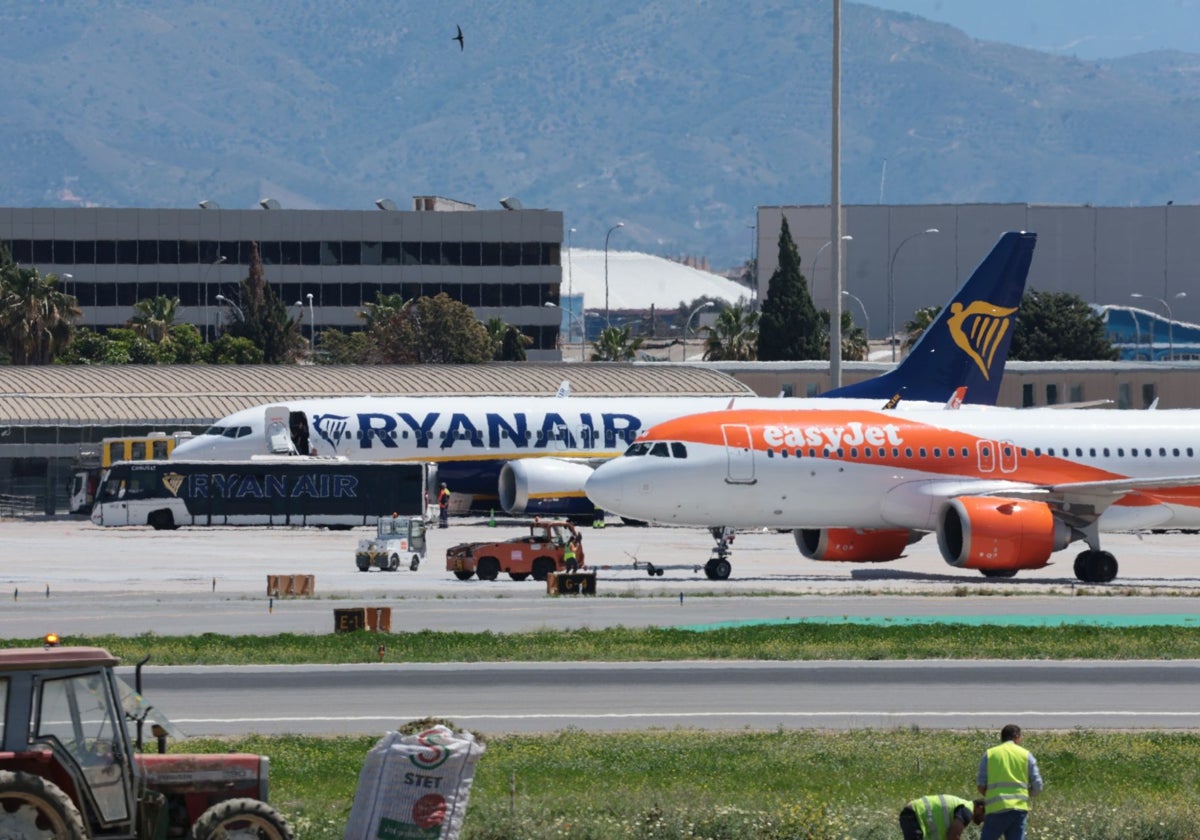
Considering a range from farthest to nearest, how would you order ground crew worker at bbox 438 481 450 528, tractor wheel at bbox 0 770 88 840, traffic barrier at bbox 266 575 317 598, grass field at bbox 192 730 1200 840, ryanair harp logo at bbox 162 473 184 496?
ground crew worker at bbox 438 481 450 528 → ryanair harp logo at bbox 162 473 184 496 → traffic barrier at bbox 266 575 317 598 → grass field at bbox 192 730 1200 840 → tractor wheel at bbox 0 770 88 840

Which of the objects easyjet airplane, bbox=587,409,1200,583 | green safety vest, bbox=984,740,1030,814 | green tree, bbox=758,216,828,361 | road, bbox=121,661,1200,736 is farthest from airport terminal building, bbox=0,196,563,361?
green safety vest, bbox=984,740,1030,814

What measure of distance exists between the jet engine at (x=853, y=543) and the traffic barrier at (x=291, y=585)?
15077mm

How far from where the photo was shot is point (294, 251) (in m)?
171

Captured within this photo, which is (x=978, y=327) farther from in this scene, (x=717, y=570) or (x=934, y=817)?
(x=934, y=817)

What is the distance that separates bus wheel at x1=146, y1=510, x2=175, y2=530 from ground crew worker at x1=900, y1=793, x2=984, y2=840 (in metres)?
58.8

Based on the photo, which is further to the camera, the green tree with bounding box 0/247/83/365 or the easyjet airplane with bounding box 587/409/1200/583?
the green tree with bounding box 0/247/83/365

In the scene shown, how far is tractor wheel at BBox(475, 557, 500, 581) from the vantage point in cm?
5144

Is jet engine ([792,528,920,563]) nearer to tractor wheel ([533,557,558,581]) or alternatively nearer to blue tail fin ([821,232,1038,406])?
tractor wheel ([533,557,558,581])

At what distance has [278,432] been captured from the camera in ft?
244

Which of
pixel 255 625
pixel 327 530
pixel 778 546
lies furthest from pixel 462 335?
pixel 255 625

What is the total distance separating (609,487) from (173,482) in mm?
27777

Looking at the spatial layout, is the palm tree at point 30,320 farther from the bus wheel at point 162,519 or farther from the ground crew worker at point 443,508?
the ground crew worker at point 443,508

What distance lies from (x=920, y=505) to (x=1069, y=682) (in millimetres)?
21067

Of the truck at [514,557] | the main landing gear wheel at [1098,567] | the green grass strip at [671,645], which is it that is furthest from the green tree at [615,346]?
the green grass strip at [671,645]
